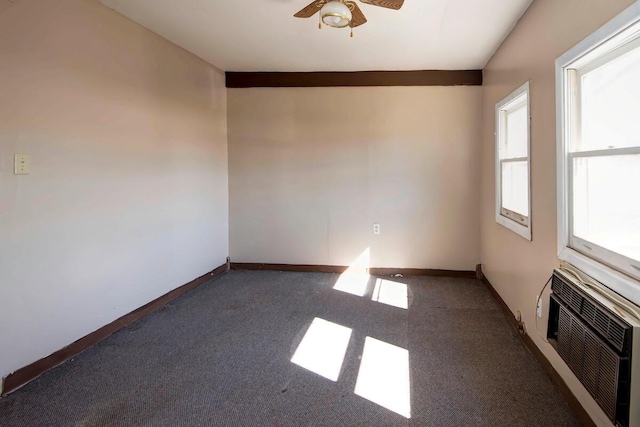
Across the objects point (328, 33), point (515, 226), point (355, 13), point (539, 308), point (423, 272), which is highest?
point (328, 33)

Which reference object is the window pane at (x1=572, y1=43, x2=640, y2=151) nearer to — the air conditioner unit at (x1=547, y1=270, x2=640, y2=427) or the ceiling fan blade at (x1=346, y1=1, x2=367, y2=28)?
the air conditioner unit at (x1=547, y1=270, x2=640, y2=427)

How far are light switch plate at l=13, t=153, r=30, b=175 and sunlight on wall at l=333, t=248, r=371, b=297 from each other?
2.78 meters

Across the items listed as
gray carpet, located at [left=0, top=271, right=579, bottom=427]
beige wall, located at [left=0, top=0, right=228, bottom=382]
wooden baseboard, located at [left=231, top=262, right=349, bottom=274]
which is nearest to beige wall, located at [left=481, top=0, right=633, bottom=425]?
gray carpet, located at [left=0, top=271, right=579, bottom=427]

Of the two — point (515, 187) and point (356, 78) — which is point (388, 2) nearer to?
point (515, 187)

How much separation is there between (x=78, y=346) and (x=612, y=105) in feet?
11.4

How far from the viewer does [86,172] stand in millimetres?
2410

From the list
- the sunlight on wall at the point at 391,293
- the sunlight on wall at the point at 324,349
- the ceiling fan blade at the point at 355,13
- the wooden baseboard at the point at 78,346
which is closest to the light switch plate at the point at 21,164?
the wooden baseboard at the point at 78,346

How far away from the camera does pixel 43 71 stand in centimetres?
210

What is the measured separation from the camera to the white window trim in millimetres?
1387

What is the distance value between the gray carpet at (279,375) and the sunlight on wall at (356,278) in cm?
41

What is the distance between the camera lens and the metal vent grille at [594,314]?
126 centimetres

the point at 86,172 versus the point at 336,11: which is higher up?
the point at 336,11

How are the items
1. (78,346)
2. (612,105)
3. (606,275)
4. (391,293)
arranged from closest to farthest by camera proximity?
1. (606,275)
2. (612,105)
3. (78,346)
4. (391,293)

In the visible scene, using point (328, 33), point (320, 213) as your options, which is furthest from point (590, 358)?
point (320, 213)
